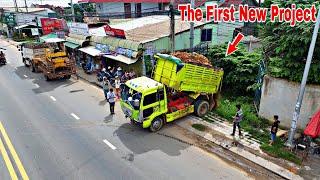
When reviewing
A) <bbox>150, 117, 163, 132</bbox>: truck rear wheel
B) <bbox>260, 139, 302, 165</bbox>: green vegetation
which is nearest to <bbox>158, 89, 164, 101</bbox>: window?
<bbox>150, 117, 163, 132</bbox>: truck rear wheel

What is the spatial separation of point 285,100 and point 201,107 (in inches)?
162

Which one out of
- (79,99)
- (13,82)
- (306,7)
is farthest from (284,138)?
(13,82)

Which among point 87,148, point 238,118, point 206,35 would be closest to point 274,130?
point 238,118

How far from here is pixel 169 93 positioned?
14.4m

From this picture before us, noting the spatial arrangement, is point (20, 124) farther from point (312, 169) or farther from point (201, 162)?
point (312, 169)

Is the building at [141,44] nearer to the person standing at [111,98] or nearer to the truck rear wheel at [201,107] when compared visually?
the person standing at [111,98]

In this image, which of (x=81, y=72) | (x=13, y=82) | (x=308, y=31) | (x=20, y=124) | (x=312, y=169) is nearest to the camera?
(x=312, y=169)

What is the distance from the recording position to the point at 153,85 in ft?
43.4

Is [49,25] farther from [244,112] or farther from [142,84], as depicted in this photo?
[244,112]

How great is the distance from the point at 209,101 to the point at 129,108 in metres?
4.82

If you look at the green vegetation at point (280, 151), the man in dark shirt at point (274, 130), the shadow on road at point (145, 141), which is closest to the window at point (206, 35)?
the shadow on road at point (145, 141)

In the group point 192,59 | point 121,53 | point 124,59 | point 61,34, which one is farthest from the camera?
point 61,34

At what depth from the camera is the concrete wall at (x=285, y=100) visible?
483 inches
